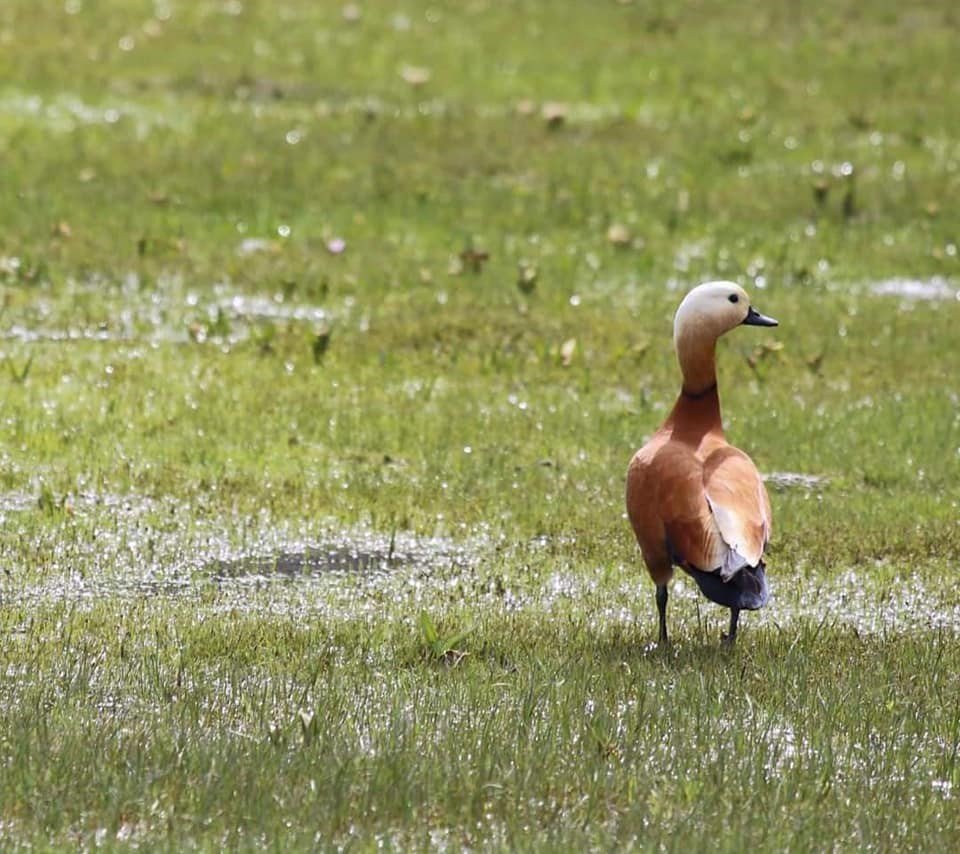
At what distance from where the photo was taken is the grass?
6.43m

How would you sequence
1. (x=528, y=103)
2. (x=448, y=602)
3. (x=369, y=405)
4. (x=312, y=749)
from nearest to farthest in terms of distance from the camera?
(x=312, y=749) < (x=448, y=602) < (x=369, y=405) < (x=528, y=103)

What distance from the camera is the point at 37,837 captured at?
564 cm

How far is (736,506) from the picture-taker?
311 inches

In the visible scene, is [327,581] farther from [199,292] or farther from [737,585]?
[199,292]

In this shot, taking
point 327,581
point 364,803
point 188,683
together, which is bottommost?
point 327,581

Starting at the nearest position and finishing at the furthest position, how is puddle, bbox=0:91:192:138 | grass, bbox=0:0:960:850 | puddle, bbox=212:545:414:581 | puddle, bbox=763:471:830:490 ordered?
grass, bbox=0:0:960:850, puddle, bbox=212:545:414:581, puddle, bbox=763:471:830:490, puddle, bbox=0:91:192:138

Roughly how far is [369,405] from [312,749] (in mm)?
7647

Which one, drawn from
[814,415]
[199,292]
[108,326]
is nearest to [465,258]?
[199,292]

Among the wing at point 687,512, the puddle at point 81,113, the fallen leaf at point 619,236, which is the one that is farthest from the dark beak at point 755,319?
the puddle at point 81,113

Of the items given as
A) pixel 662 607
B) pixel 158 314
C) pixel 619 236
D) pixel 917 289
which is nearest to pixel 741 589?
pixel 662 607

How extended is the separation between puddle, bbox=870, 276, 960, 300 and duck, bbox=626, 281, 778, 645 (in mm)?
10331

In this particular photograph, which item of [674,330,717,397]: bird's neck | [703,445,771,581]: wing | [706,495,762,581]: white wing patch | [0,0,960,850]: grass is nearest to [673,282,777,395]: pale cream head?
[674,330,717,397]: bird's neck

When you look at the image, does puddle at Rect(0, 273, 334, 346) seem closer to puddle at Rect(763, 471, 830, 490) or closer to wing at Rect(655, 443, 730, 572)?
puddle at Rect(763, 471, 830, 490)

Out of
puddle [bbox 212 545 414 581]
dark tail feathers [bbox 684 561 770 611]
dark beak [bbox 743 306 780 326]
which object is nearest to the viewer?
dark tail feathers [bbox 684 561 770 611]
